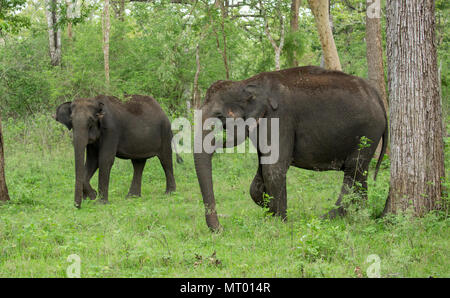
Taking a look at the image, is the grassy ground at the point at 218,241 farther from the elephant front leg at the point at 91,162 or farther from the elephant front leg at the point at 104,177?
the elephant front leg at the point at 91,162

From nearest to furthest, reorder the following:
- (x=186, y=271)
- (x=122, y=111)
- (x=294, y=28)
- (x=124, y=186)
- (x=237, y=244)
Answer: (x=186, y=271) → (x=237, y=244) → (x=122, y=111) → (x=124, y=186) → (x=294, y=28)

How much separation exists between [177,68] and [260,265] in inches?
559

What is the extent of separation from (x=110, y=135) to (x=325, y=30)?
529 cm

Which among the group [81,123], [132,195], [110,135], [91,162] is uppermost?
[81,123]

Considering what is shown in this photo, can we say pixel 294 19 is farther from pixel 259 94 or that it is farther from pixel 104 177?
pixel 259 94

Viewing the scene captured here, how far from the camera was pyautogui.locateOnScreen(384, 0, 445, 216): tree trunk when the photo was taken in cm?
710

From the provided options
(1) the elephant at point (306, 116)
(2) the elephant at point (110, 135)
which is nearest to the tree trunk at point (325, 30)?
(2) the elephant at point (110, 135)

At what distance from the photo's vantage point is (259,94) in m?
7.92

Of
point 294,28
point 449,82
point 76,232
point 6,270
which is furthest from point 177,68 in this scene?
Answer: point 6,270

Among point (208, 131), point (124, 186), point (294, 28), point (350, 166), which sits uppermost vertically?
point (294, 28)

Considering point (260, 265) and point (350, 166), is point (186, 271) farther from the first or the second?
point (350, 166)

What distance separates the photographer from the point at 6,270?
219 inches

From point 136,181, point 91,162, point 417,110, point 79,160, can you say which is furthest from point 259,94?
point 136,181

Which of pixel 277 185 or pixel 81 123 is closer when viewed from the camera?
pixel 277 185
